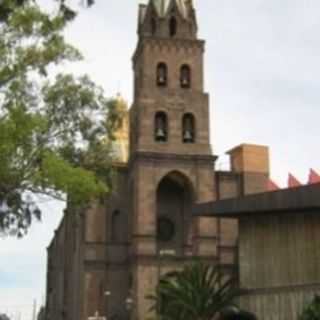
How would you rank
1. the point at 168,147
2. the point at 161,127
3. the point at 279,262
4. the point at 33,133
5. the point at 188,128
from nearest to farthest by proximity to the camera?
the point at 33,133, the point at 279,262, the point at 168,147, the point at 161,127, the point at 188,128

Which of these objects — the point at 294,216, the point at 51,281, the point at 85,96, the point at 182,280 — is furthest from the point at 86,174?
the point at 51,281

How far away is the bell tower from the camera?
52.2m

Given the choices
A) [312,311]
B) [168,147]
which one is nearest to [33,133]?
[312,311]

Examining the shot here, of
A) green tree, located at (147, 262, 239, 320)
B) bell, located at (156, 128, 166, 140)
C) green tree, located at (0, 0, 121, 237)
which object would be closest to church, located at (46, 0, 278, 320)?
bell, located at (156, 128, 166, 140)

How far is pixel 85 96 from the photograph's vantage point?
955 inches

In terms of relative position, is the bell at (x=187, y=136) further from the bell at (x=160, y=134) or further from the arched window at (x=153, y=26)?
the arched window at (x=153, y=26)

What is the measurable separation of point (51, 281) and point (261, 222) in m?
43.6

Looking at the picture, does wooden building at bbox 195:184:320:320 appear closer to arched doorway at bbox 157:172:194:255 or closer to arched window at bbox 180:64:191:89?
arched doorway at bbox 157:172:194:255

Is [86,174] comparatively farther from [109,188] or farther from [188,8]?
[188,8]

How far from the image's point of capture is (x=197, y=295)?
4225 cm

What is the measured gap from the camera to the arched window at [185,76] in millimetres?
55938

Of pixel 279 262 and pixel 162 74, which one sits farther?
pixel 162 74

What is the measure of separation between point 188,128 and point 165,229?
22.1 ft

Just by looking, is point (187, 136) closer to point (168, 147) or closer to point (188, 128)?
point (188, 128)
